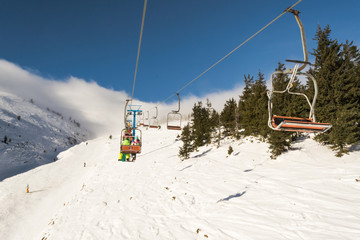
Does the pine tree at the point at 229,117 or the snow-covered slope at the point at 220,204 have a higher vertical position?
the pine tree at the point at 229,117

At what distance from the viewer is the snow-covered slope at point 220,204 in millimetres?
8375

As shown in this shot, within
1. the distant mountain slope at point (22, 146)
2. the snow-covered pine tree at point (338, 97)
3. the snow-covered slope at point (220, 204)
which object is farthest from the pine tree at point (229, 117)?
the distant mountain slope at point (22, 146)

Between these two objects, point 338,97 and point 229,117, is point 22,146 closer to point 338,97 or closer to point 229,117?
point 229,117

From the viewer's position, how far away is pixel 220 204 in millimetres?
11500

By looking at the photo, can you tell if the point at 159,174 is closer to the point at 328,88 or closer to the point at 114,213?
the point at 114,213

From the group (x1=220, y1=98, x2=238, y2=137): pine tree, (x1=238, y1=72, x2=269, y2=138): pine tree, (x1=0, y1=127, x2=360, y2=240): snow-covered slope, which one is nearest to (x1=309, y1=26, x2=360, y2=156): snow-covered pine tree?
(x1=0, y1=127, x2=360, y2=240): snow-covered slope

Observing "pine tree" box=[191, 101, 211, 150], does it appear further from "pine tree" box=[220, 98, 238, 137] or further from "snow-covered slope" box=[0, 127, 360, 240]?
"snow-covered slope" box=[0, 127, 360, 240]

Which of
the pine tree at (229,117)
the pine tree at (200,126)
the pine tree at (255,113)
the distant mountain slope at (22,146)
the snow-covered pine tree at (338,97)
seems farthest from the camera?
the distant mountain slope at (22,146)

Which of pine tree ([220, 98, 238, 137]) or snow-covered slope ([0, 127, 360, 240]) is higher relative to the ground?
pine tree ([220, 98, 238, 137])

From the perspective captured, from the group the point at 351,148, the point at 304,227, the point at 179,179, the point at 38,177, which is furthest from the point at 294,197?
the point at 38,177

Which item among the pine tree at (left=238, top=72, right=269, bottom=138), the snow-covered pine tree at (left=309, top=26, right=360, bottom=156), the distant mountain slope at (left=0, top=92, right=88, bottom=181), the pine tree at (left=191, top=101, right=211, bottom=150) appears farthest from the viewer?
the distant mountain slope at (left=0, top=92, right=88, bottom=181)

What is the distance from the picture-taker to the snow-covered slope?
838 centimetres

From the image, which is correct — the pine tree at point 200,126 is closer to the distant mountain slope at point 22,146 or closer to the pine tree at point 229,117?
the pine tree at point 229,117

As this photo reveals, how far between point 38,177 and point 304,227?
41386mm
